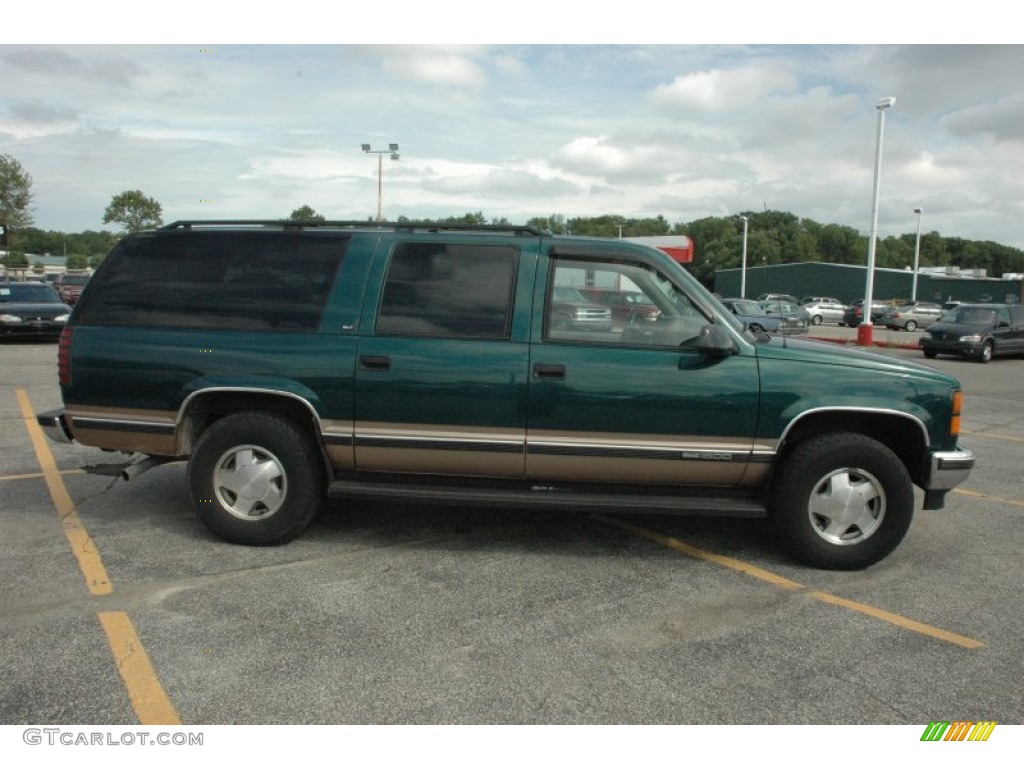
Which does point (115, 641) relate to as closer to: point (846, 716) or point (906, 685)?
point (846, 716)

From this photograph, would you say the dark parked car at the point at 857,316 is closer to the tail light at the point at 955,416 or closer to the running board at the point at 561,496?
the tail light at the point at 955,416

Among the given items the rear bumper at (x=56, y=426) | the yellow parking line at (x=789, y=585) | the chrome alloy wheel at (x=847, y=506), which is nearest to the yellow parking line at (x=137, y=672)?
the rear bumper at (x=56, y=426)

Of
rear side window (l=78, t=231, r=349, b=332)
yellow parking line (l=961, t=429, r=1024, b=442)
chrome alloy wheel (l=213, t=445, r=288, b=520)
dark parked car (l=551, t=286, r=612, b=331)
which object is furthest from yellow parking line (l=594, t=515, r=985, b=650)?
yellow parking line (l=961, t=429, r=1024, b=442)

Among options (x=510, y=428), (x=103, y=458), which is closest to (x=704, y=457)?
(x=510, y=428)

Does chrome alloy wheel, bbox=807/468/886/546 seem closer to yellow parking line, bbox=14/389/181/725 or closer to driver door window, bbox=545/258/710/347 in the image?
driver door window, bbox=545/258/710/347

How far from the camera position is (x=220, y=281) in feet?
15.7

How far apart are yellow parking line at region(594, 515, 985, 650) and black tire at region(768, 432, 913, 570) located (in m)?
0.27

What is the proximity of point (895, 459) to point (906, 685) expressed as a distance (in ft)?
5.05

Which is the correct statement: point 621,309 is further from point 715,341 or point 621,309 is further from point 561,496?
point 561,496

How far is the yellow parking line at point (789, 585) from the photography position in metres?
3.78

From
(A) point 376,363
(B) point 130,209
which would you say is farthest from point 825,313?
(B) point 130,209

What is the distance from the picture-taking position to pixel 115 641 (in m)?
3.54

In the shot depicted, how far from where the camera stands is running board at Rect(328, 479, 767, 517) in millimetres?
4484

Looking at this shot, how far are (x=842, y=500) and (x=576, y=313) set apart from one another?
1.83 m
